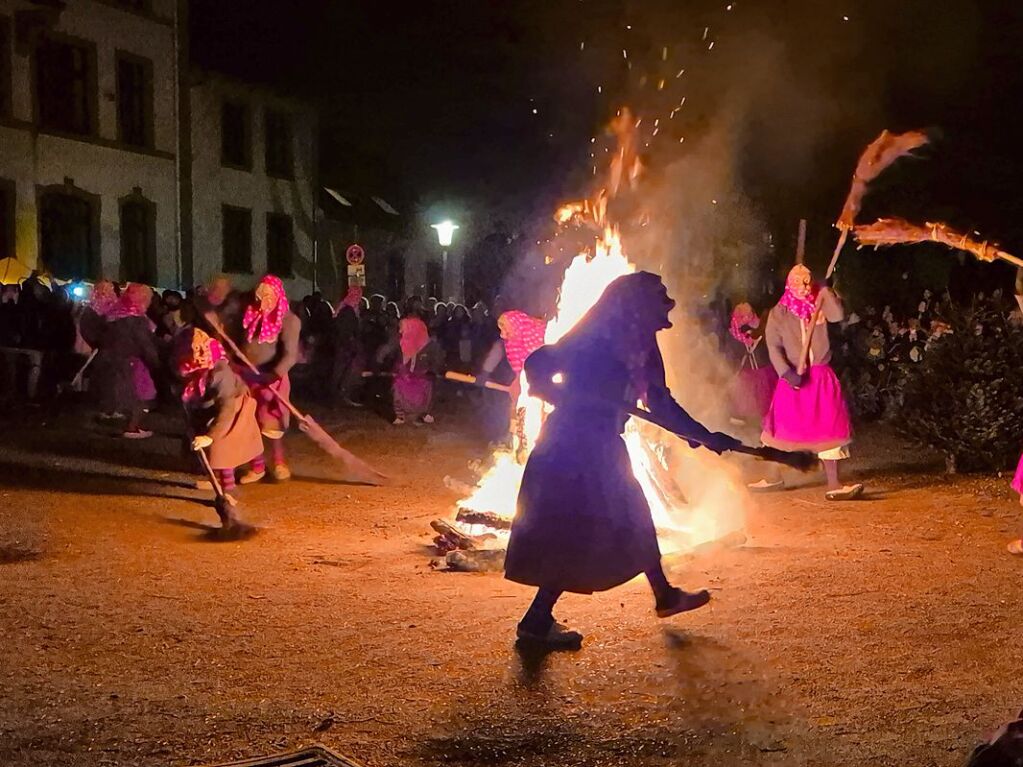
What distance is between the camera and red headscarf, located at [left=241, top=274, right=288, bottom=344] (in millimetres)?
9445

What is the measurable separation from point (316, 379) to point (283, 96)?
1792 cm

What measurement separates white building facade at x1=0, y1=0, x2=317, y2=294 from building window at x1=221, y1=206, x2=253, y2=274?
0.04 metres

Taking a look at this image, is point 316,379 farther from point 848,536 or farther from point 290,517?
point 848,536

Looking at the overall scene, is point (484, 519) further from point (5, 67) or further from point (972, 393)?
point (5, 67)

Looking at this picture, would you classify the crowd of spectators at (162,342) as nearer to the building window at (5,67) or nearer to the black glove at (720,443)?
the building window at (5,67)

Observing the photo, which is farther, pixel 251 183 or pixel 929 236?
pixel 251 183

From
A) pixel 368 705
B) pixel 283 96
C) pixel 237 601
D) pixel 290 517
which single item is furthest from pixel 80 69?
pixel 368 705

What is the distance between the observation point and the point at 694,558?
22.9 ft

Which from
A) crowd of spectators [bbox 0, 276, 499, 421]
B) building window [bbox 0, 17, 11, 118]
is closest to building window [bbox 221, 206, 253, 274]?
building window [bbox 0, 17, 11, 118]

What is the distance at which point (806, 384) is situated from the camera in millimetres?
9164

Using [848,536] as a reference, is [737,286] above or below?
above

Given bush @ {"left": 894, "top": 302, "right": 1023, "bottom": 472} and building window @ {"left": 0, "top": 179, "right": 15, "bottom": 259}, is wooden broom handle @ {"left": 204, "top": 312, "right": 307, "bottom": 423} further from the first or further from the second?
building window @ {"left": 0, "top": 179, "right": 15, "bottom": 259}

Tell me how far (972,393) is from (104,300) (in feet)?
33.1

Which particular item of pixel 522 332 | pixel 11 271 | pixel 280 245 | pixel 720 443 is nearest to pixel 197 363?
pixel 522 332
